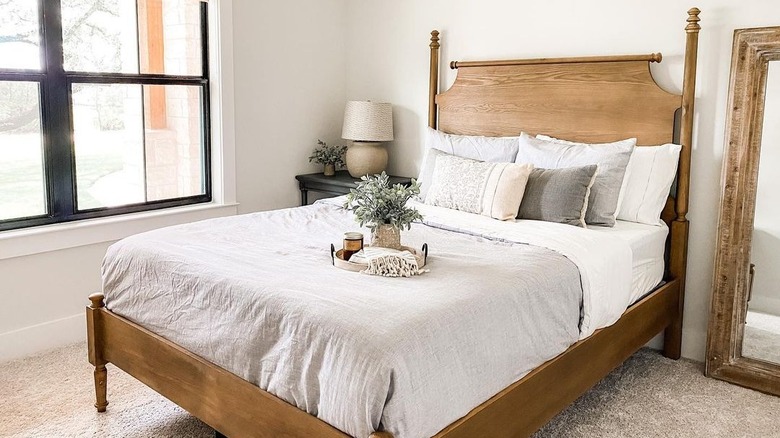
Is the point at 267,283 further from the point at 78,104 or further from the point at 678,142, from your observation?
the point at 678,142

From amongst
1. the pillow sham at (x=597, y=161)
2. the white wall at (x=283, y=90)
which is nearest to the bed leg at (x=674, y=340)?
the pillow sham at (x=597, y=161)

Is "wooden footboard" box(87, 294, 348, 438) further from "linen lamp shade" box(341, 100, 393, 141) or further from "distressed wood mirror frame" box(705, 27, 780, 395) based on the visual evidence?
"distressed wood mirror frame" box(705, 27, 780, 395)

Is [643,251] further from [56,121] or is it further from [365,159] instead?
[56,121]

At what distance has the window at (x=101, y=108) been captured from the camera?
323 centimetres

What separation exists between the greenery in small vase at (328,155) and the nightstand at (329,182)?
93 mm

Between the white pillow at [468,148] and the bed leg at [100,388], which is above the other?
the white pillow at [468,148]

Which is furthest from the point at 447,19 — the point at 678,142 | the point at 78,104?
the point at 78,104

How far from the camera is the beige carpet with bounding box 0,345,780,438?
8.66 ft

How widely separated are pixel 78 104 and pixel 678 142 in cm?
303

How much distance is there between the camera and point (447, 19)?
13.6 feet

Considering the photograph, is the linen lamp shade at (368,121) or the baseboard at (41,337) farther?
the linen lamp shade at (368,121)

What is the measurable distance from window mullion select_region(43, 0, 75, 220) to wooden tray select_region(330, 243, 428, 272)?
5.59ft

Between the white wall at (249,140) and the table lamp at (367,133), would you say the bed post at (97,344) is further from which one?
the table lamp at (367,133)

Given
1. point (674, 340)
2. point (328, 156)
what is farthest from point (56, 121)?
point (674, 340)
